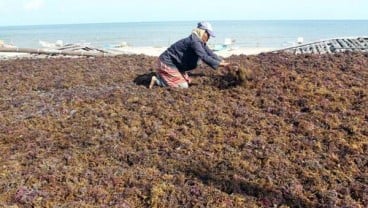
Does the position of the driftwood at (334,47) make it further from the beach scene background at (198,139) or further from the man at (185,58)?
the man at (185,58)

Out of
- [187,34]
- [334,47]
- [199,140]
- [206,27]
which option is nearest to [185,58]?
[206,27]

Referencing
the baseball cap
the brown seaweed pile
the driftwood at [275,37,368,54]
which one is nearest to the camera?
the brown seaweed pile

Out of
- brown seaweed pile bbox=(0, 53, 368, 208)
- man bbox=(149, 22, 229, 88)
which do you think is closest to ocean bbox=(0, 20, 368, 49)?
man bbox=(149, 22, 229, 88)

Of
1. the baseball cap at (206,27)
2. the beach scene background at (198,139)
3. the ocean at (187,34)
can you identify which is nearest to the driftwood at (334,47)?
the beach scene background at (198,139)

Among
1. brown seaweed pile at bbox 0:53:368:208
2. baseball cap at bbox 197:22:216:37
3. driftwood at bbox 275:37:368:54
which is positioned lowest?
brown seaweed pile at bbox 0:53:368:208

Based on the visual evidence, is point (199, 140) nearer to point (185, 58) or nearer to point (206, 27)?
point (206, 27)

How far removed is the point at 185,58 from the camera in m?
7.22

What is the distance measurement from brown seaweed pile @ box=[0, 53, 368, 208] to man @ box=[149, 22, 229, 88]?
0.25m

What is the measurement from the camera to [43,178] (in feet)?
14.2

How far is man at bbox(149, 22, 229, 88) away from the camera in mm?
6789

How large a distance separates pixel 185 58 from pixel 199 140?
235cm

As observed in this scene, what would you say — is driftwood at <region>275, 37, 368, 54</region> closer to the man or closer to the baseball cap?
the man

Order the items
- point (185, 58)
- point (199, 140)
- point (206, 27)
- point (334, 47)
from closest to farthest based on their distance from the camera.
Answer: point (199, 140)
point (206, 27)
point (185, 58)
point (334, 47)

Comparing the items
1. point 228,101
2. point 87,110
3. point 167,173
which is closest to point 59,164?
point 167,173
